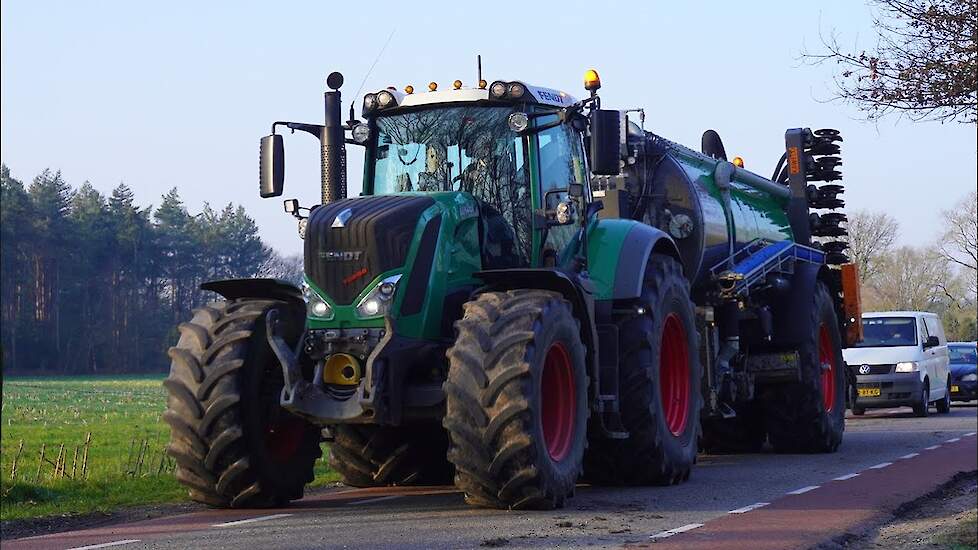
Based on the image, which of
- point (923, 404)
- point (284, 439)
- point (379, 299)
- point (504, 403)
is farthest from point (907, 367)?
point (504, 403)

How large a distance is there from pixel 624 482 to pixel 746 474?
7.05ft

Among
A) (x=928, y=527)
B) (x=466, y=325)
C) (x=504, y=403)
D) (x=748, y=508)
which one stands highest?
(x=466, y=325)

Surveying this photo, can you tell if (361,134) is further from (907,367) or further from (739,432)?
(907,367)

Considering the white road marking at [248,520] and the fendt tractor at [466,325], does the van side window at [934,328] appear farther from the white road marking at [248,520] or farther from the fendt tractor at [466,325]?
the white road marking at [248,520]

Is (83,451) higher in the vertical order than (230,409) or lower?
lower

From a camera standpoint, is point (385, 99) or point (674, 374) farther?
point (674, 374)

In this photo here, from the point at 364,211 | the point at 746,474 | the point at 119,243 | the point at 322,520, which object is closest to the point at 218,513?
the point at 322,520

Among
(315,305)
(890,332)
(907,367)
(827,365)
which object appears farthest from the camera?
(890,332)

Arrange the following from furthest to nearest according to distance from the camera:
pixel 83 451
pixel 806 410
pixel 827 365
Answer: pixel 83 451 → pixel 827 365 → pixel 806 410

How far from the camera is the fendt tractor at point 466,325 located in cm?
997

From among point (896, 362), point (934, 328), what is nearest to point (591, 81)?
point (896, 362)

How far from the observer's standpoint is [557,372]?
10734mm

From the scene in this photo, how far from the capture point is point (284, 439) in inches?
443

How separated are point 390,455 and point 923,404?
17.1 m
